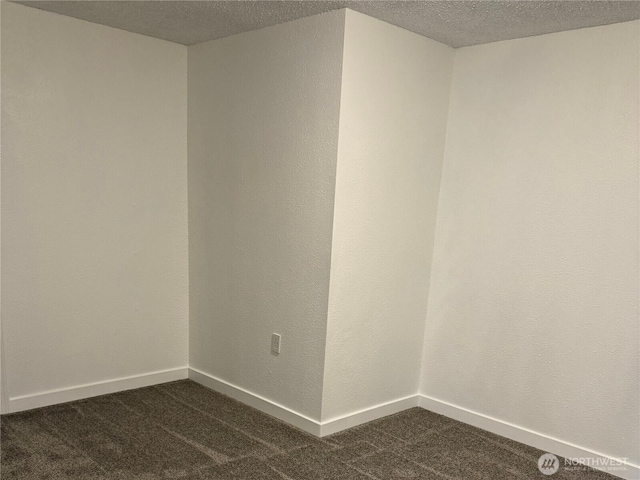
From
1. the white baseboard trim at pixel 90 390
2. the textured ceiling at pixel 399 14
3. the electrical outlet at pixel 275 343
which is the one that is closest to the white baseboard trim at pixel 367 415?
the electrical outlet at pixel 275 343

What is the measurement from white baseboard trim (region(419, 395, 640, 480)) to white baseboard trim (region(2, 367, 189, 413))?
1.64m

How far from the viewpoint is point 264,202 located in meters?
3.20

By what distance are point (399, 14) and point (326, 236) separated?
3.72 ft

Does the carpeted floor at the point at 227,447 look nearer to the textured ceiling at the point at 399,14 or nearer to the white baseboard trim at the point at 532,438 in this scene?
the white baseboard trim at the point at 532,438

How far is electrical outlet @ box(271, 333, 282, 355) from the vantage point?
125 inches

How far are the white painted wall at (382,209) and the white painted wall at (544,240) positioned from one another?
148 millimetres

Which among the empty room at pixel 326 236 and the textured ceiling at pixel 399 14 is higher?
the textured ceiling at pixel 399 14

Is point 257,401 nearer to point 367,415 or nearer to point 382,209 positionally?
point 367,415

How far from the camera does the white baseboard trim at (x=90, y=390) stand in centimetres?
311

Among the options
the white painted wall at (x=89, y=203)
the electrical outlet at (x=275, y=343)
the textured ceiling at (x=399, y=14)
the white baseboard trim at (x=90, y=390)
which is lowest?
the white baseboard trim at (x=90, y=390)

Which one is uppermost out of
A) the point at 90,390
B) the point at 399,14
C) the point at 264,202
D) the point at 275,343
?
the point at 399,14

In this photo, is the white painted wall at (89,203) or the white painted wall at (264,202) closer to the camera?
the white painted wall at (264,202)

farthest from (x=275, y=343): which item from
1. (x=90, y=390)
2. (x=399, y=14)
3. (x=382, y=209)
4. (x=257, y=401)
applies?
(x=399, y=14)

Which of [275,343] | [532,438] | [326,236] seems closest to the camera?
[326,236]
